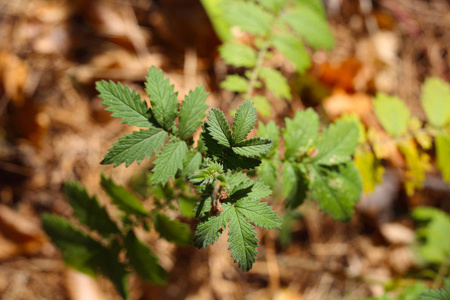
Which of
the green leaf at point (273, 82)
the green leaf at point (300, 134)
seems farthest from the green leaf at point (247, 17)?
the green leaf at point (300, 134)

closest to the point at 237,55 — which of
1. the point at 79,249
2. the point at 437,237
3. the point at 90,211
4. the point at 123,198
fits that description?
the point at 123,198

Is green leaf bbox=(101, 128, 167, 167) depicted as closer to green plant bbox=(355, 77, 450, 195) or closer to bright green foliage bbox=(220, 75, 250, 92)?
bright green foliage bbox=(220, 75, 250, 92)

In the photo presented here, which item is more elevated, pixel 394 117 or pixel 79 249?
pixel 394 117

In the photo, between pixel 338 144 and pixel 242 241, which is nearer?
pixel 242 241

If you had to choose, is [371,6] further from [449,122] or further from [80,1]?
[80,1]

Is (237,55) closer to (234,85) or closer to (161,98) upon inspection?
(234,85)

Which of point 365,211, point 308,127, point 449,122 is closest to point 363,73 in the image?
point 449,122

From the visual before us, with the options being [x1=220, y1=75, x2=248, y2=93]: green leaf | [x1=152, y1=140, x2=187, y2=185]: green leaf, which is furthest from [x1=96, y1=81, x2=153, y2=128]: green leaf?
[x1=220, y1=75, x2=248, y2=93]: green leaf
